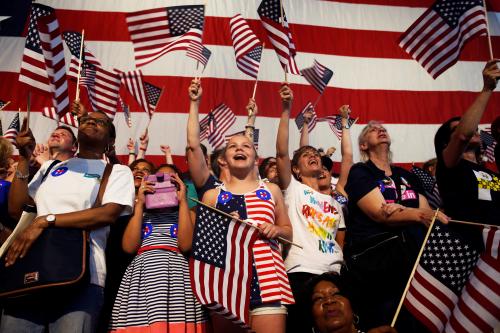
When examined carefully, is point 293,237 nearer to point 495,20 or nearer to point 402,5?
point 402,5

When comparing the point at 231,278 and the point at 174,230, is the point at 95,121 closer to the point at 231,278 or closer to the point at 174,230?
the point at 174,230

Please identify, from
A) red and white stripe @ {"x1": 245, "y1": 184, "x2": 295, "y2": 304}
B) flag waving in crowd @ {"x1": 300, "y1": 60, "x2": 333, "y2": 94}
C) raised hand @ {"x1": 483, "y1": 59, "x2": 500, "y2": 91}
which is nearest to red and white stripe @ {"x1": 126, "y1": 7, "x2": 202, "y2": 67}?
flag waving in crowd @ {"x1": 300, "y1": 60, "x2": 333, "y2": 94}

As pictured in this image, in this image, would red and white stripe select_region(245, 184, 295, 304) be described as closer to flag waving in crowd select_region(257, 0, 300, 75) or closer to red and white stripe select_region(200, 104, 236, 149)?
flag waving in crowd select_region(257, 0, 300, 75)

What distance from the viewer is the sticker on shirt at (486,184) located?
3133 mm

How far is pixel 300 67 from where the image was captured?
29.3 ft

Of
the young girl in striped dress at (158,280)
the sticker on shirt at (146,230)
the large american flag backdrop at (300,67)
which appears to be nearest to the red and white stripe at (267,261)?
the young girl in striped dress at (158,280)

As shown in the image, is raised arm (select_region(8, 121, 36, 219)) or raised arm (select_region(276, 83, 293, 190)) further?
raised arm (select_region(276, 83, 293, 190))

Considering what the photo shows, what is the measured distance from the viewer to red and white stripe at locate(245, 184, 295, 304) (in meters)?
3.03

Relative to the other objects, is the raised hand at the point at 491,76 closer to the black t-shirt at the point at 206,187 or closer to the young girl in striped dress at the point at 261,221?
the young girl in striped dress at the point at 261,221

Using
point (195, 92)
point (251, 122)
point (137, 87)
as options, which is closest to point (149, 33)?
point (137, 87)

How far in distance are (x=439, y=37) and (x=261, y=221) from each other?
8.33 ft

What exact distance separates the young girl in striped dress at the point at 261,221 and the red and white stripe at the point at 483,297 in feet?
3.02

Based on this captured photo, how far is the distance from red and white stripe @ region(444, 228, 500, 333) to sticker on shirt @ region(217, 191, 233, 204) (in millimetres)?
1465

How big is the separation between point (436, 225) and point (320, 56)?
21.6ft
